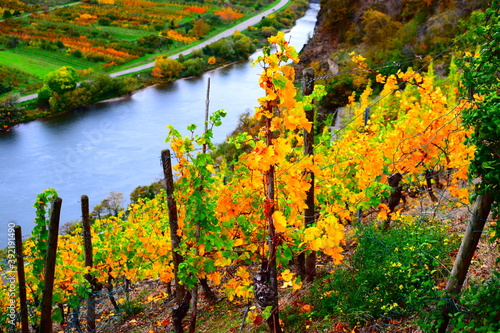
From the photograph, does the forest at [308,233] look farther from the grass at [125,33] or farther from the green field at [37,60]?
the grass at [125,33]

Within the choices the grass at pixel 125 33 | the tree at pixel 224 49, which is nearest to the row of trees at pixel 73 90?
the tree at pixel 224 49

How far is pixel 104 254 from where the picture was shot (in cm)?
861

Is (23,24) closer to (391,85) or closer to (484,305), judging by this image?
(391,85)

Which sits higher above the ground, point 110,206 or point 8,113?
point 8,113

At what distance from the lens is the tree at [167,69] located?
50062 millimetres

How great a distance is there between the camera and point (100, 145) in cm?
3338

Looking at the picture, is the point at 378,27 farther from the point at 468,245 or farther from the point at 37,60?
the point at 37,60

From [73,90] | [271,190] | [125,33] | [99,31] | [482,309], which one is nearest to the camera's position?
[482,309]

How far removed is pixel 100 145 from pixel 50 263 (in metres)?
30.0

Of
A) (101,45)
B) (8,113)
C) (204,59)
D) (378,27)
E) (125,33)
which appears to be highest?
(125,33)

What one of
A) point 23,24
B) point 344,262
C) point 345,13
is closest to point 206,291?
point 344,262

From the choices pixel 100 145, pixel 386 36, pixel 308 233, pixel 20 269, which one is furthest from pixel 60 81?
pixel 308 233

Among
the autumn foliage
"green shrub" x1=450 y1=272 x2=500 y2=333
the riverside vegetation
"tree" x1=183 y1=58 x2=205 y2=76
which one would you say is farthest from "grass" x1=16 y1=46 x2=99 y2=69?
"green shrub" x1=450 y1=272 x2=500 y2=333

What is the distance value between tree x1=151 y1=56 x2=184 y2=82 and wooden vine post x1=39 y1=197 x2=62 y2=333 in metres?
46.7
